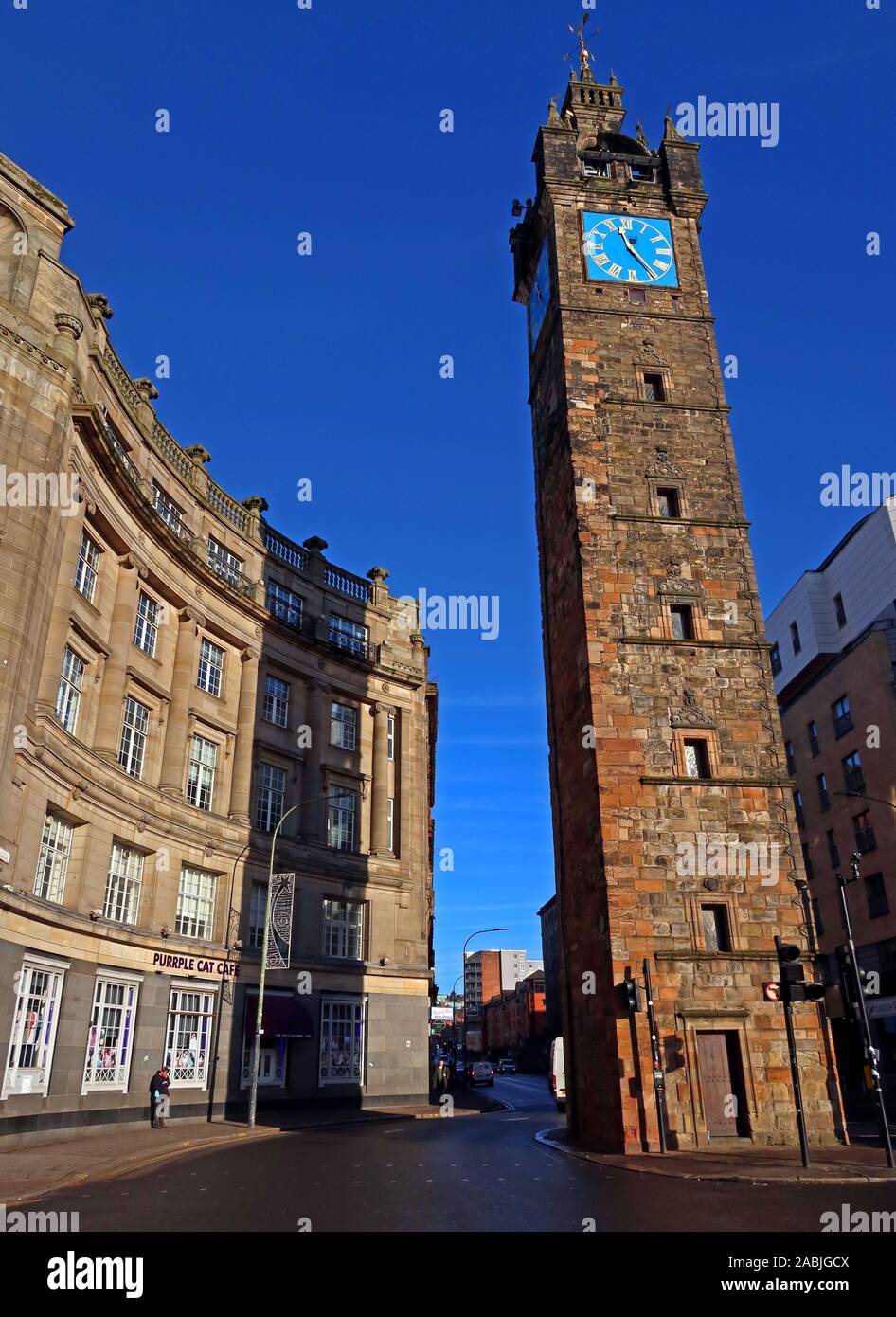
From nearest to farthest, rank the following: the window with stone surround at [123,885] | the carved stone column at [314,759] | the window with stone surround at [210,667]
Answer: the window with stone surround at [123,885] < the window with stone surround at [210,667] < the carved stone column at [314,759]

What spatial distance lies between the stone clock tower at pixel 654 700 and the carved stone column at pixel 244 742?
1361 cm

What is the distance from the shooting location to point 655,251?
33969 millimetres

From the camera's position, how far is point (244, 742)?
1480 inches

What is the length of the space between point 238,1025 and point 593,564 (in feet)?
71.3

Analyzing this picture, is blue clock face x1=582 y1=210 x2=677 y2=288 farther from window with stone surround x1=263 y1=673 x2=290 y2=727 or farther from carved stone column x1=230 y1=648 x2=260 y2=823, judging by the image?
window with stone surround x1=263 y1=673 x2=290 y2=727

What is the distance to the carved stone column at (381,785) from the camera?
42531mm

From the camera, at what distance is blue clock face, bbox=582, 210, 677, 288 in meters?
33.2

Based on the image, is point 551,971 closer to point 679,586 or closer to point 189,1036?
point 189,1036

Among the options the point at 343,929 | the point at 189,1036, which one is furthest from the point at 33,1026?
the point at 343,929

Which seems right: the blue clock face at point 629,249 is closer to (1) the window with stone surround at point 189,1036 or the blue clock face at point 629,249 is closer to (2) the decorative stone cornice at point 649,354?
(2) the decorative stone cornice at point 649,354

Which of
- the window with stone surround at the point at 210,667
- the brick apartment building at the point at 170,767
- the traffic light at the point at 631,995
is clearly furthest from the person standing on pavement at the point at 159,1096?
the window with stone surround at the point at 210,667

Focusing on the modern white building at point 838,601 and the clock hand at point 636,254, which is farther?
the modern white building at point 838,601
